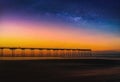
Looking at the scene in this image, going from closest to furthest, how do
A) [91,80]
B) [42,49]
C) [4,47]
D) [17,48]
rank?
[91,80], [4,47], [17,48], [42,49]

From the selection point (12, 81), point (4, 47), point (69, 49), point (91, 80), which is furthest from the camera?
point (69, 49)

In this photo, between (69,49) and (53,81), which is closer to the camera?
(53,81)

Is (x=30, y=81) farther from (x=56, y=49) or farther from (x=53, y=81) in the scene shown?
(x=56, y=49)

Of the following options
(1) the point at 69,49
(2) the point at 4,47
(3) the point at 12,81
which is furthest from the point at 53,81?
(1) the point at 69,49

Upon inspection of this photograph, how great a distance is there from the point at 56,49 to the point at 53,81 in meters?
151

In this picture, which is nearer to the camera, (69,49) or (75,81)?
(75,81)

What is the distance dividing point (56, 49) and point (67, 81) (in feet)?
495

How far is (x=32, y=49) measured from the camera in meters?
169

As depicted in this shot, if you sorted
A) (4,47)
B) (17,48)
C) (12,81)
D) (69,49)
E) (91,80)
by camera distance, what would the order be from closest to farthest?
(12,81), (91,80), (4,47), (17,48), (69,49)

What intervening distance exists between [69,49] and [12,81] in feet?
520

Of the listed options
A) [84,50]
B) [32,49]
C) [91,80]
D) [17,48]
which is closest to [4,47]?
[17,48]

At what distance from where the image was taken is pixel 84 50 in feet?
613

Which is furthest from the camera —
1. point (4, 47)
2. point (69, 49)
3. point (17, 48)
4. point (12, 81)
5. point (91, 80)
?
point (69, 49)

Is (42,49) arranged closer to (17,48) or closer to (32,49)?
(32,49)
